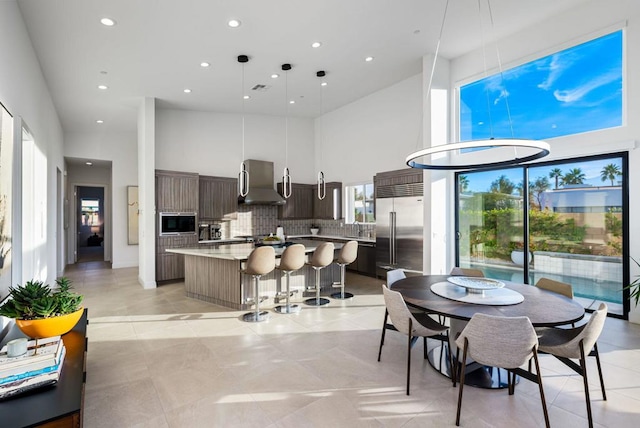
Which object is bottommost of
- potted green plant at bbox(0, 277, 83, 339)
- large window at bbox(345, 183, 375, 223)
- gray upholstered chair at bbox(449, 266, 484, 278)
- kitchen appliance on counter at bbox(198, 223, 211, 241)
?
gray upholstered chair at bbox(449, 266, 484, 278)

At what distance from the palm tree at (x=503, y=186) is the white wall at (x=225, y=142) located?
4.94 meters

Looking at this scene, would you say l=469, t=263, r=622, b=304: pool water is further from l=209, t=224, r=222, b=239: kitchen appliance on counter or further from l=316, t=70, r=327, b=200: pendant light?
l=209, t=224, r=222, b=239: kitchen appliance on counter

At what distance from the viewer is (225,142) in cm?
806

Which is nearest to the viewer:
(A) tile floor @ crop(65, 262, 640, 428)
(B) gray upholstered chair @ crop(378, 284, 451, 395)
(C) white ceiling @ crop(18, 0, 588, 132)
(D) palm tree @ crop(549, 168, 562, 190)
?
(A) tile floor @ crop(65, 262, 640, 428)

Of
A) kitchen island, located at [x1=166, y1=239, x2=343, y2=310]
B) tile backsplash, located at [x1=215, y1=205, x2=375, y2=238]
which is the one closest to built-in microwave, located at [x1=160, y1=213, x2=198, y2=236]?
tile backsplash, located at [x1=215, y1=205, x2=375, y2=238]

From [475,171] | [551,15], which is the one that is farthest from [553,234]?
[551,15]

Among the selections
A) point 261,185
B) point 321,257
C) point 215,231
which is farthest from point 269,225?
point 321,257

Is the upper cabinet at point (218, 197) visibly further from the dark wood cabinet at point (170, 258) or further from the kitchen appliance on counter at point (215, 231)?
the dark wood cabinet at point (170, 258)

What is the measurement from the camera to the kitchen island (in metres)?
4.77

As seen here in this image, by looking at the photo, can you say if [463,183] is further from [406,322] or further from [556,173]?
[406,322]

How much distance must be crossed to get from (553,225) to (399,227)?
2459 millimetres

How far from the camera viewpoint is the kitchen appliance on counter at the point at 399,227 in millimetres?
6059

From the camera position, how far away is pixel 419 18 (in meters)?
4.35

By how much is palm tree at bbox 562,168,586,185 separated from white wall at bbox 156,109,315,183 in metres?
5.92
